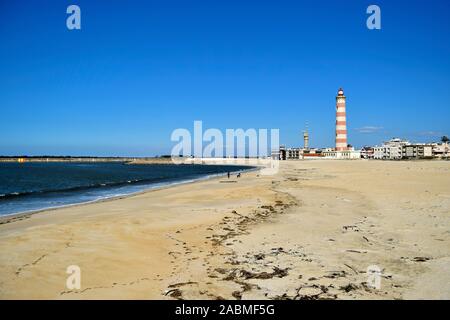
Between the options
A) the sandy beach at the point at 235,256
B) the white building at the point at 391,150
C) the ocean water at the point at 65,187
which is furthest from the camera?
the white building at the point at 391,150

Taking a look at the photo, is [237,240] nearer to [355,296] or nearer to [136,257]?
[136,257]

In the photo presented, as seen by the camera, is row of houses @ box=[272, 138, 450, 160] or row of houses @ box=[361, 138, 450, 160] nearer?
row of houses @ box=[272, 138, 450, 160]

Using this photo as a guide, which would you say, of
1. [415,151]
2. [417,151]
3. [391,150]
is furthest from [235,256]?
[391,150]

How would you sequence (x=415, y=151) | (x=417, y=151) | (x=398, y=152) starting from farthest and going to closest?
(x=398, y=152) < (x=415, y=151) < (x=417, y=151)

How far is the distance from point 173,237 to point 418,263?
5965 millimetres

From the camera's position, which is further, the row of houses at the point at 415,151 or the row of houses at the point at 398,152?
the row of houses at the point at 415,151

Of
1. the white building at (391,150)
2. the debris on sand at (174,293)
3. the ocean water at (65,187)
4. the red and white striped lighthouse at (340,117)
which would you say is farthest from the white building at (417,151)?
the debris on sand at (174,293)

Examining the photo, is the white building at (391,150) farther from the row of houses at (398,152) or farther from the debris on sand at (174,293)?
the debris on sand at (174,293)

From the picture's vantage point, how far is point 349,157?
12262 centimetres

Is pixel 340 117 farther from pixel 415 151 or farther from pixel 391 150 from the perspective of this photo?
pixel 391 150

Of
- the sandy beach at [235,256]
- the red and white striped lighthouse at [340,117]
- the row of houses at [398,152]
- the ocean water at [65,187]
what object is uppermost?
the red and white striped lighthouse at [340,117]

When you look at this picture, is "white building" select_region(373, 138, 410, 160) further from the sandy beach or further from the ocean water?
the sandy beach

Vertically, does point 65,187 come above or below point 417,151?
below

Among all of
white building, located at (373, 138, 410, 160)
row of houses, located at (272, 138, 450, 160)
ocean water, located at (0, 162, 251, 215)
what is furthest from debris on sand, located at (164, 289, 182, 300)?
white building, located at (373, 138, 410, 160)
